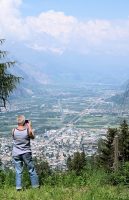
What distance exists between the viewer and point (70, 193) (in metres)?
10.9

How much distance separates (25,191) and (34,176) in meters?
0.61

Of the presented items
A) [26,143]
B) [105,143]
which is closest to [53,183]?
[26,143]

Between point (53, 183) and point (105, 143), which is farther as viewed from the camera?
point (105, 143)

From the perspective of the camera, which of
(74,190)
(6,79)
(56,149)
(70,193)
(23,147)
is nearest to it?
(70,193)

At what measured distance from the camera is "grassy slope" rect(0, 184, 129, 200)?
1018 cm

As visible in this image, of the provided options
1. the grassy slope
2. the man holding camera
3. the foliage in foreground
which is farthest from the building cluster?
the grassy slope

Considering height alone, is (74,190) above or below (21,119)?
below

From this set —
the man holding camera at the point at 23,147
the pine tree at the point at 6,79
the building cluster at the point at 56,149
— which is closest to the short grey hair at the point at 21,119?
the man holding camera at the point at 23,147

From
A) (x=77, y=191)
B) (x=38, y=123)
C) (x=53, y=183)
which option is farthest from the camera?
(x=38, y=123)

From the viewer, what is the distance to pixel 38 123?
165m

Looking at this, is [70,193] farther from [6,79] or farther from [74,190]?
[6,79]

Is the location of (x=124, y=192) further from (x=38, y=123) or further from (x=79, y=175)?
(x=38, y=123)

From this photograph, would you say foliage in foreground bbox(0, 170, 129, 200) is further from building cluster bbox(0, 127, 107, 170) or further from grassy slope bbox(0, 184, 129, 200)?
building cluster bbox(0, 127, 107, 170)

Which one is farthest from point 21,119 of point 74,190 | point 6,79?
point 6,79
